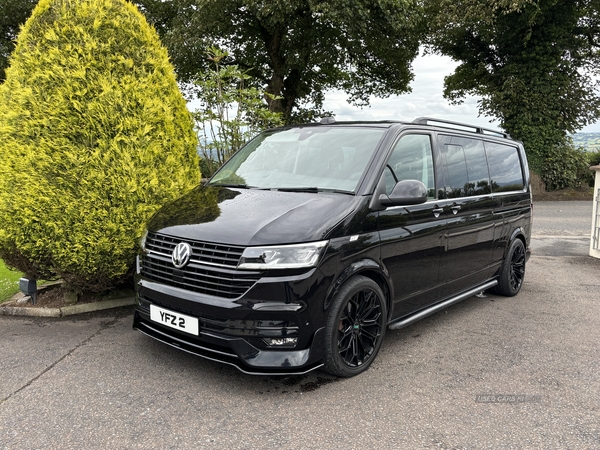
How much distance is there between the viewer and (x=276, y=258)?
3119 mm

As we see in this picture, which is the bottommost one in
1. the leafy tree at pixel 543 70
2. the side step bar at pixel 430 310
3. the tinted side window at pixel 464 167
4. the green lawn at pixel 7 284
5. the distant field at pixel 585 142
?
the side step bar at pixel 430 310

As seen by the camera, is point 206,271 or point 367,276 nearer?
point 206,271

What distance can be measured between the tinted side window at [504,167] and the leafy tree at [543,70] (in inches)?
541

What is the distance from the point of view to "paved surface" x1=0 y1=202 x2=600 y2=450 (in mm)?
2799

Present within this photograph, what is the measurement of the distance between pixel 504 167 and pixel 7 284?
6067 mm

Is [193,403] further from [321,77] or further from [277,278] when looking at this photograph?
[321,77]

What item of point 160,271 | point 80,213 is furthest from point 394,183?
point 80,213

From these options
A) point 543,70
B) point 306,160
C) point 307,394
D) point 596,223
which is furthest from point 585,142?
point 307,394

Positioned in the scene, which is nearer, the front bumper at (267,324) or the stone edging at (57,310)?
the front bumper at (267,324)

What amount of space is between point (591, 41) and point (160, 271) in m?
21.5

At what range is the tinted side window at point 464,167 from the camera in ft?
15.2

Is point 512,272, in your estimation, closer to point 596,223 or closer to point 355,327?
point 355,327

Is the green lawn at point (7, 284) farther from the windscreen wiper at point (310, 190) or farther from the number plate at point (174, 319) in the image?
the windscreen wiper at point (310, 190)

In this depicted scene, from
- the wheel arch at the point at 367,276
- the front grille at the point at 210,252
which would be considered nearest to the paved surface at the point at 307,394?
the wheel arch at the point at 367,276
